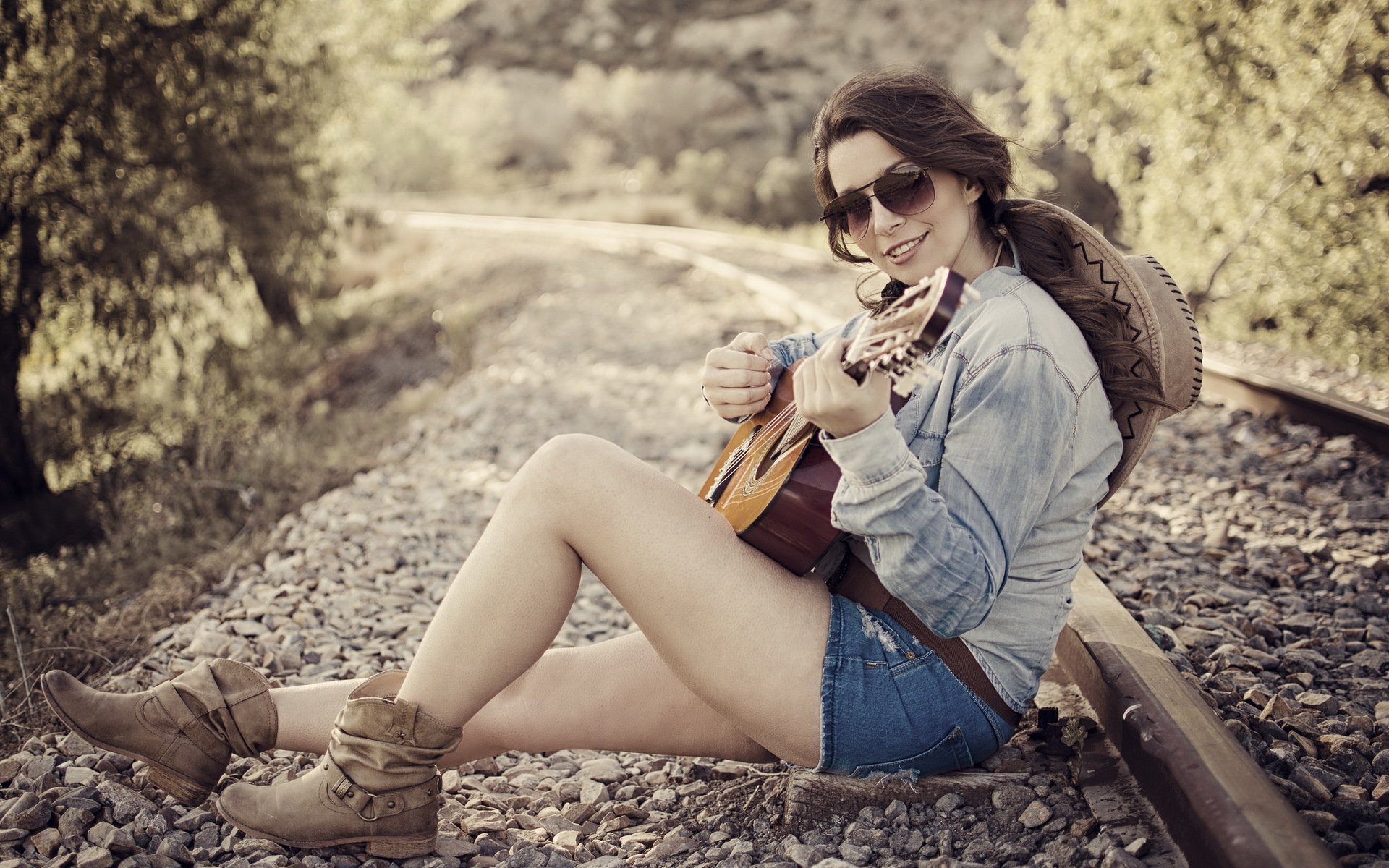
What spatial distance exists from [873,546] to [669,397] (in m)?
5.25

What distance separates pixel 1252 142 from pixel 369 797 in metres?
9.64

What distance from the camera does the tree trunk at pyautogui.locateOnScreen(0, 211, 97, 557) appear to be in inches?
275

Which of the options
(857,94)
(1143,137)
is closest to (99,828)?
(857,94)

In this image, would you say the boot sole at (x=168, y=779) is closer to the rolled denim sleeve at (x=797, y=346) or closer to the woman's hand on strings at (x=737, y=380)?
the woman's hand on strings at (x=737, y=380)

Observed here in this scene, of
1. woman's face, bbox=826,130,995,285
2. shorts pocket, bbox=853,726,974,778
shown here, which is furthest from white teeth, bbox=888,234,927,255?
shorts pocket, bbox=853,726,974,778

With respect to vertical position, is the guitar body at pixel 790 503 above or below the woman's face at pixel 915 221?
below

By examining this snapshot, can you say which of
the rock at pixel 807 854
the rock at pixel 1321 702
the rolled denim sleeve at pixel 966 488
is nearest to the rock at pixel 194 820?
the rock at pixel 807 854

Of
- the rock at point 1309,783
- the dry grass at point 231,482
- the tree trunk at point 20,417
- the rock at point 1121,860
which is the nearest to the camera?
the rock at point 1121,860

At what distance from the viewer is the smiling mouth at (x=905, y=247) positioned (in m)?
2.36

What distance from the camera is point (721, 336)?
8.74 meters

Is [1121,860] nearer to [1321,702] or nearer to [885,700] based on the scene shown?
[885,700]

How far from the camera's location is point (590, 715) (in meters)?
2.59

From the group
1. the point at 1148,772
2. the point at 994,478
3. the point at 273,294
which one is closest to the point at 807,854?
the point at 1148,772

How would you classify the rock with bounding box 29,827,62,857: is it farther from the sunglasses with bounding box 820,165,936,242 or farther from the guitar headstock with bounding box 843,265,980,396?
the sunglasses with bounding box 820,165,936,242
